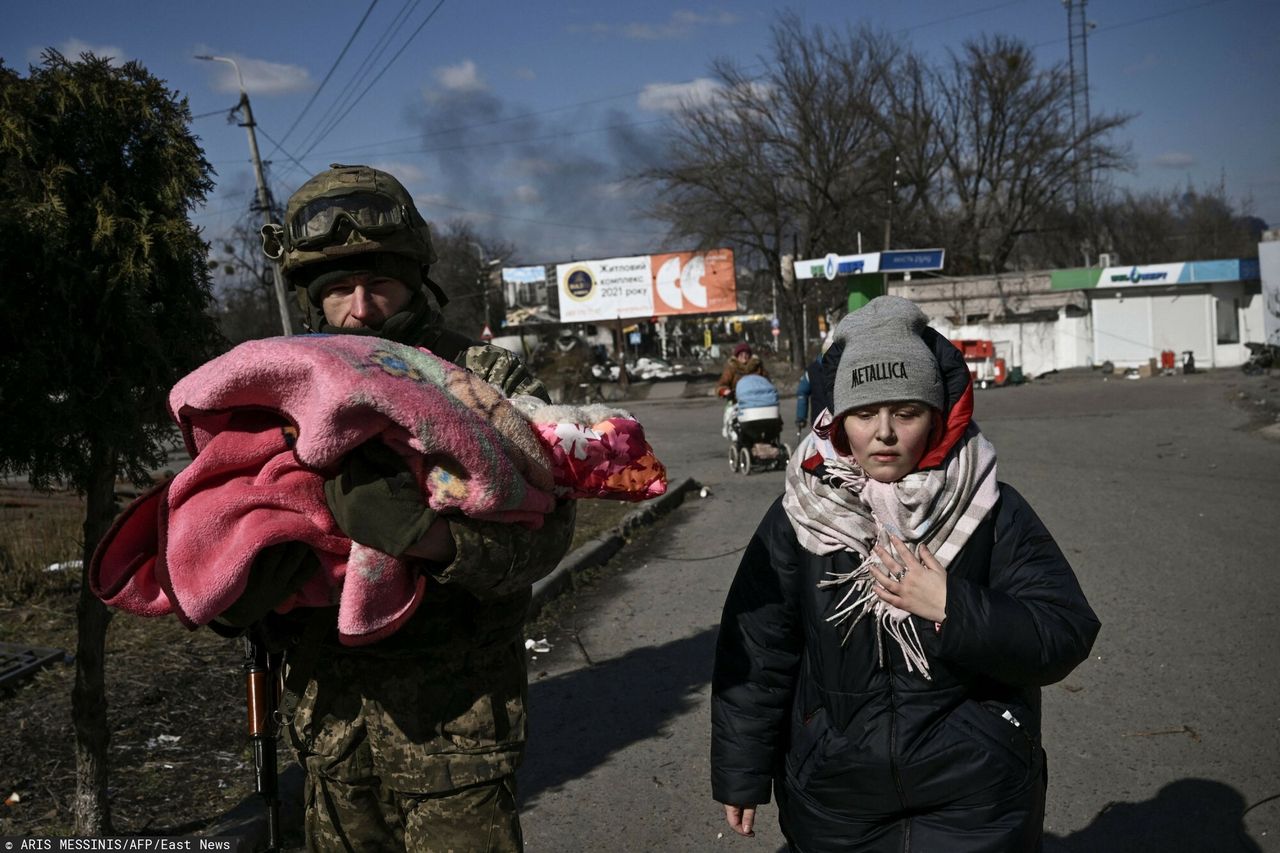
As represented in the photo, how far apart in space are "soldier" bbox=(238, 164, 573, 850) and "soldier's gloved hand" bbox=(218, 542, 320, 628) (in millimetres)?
275

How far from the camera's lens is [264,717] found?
8.68 ft

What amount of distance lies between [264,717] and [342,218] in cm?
127

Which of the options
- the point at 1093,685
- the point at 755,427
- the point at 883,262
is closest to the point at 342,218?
the point at 1093,685

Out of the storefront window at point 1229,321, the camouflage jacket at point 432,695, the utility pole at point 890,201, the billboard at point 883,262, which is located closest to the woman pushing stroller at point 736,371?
the camouflage jacket at point 432,695

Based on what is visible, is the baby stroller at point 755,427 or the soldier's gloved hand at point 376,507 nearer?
the soldier's gloved hand at point 376,507

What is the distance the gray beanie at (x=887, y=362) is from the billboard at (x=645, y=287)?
4479 centimetres

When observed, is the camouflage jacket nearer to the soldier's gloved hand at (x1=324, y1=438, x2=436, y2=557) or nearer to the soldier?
the soldier

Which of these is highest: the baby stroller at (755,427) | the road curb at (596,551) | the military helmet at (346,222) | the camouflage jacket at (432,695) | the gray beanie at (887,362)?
the military helmet at (346,222)

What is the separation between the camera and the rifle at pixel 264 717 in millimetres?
2623

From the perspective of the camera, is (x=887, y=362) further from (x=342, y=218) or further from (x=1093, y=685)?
(x=1093, y=685)

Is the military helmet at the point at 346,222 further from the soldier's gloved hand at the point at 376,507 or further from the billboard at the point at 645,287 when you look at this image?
the billboard at the point at 645,287

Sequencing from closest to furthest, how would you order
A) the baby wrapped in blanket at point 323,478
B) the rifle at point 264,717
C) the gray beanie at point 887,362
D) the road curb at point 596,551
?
the baby wrapped in blanket at point 323,478 < the gray beanie at point 887,362 < the rifle at point 264,717 < the road curb at point 596,551

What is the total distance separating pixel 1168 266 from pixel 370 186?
120 ft

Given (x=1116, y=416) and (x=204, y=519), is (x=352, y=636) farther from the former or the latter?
(x=1116, y=416)
